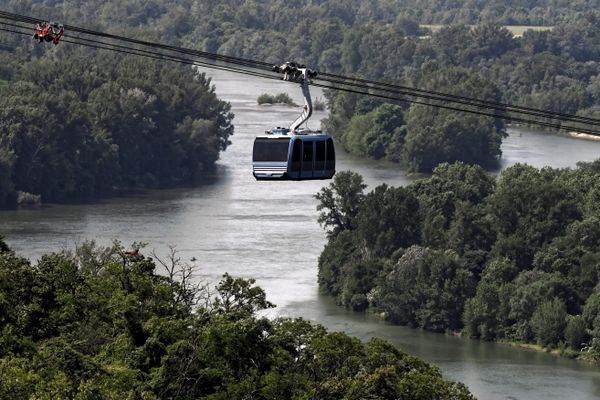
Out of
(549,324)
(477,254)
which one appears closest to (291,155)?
(549,324)

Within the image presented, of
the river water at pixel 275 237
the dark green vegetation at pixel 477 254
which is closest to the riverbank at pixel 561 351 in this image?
the dark green vegetation at pixel 477 254

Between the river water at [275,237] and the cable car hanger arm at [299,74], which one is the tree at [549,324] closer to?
the river water at [275,237]

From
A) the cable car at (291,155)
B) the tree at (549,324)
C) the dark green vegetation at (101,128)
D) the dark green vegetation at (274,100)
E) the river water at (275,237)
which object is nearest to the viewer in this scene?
the cable car at (291,155)

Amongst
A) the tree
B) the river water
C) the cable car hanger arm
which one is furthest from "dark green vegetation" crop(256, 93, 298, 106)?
the cable car hanger arm

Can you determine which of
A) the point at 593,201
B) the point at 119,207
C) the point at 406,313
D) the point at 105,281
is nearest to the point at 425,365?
the point at 105,281

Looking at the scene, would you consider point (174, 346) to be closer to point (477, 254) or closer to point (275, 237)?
point (477, 254)

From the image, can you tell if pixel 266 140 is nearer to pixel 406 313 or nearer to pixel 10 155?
pixel 406 313

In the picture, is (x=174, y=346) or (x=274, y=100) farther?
(x=274, y=100)
